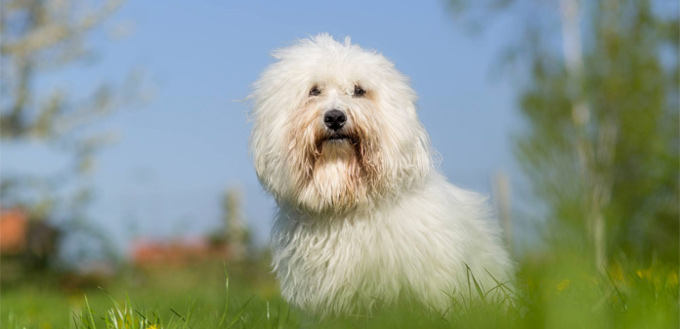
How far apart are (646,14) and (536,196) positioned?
1120 centimetres

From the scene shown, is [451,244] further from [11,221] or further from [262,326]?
[11,221]

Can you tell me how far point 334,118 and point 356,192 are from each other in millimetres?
414

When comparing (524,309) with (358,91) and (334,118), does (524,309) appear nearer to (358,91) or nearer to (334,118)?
(334,118)

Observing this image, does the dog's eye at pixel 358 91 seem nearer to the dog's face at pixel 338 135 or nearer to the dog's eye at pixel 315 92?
the dog's face at pixel 338 135

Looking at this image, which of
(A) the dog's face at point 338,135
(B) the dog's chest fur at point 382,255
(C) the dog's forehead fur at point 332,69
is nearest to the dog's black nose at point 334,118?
(A) the dog's face at point 338,135

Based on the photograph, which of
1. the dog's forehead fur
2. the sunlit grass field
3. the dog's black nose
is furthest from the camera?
the dog's forehead fur

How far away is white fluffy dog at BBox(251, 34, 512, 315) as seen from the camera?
3682mm

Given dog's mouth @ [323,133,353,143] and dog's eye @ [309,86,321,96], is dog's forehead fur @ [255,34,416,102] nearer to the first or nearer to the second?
dog's eye @ [309,86,321,96]

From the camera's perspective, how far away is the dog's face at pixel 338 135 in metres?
3.71

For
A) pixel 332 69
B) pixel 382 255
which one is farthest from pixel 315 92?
pixel 382 255

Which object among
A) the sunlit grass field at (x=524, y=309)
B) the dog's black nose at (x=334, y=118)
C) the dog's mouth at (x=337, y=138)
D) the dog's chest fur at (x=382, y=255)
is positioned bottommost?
the sunlit grass field at (x=524, y=309)

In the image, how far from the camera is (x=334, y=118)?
3.65 metres

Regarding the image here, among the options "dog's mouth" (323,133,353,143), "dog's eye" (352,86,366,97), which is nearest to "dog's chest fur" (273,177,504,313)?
"dog's mouth" (323,133,353,143)

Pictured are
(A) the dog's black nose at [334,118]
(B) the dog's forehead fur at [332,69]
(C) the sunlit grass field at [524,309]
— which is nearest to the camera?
(C) the sunlit grass field at [524,309]
